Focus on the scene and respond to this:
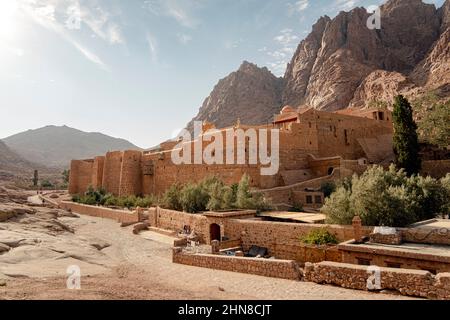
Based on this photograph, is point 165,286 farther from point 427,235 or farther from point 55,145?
point 55,145

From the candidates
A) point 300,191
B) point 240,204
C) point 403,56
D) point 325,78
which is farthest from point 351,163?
point 403,56

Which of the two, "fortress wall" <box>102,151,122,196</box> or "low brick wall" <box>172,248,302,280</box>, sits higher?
"fortress wall" <box>102,151,122,196</box>

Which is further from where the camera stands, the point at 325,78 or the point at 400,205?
the point at 325,78

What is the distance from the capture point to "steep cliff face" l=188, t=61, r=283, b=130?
7925 cm

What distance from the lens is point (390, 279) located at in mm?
7234

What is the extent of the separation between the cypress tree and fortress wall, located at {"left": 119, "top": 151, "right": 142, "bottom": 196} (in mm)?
23664

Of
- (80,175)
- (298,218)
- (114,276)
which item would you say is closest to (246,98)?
(80,175)

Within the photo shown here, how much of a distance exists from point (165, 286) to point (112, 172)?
97.6ft

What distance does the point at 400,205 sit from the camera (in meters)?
12.5

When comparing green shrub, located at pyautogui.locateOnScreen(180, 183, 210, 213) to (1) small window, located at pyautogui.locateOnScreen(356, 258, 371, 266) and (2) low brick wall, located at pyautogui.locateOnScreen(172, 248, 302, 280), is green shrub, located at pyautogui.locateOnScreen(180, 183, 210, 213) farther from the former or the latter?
(1) small window, located at pyautogui.locateOnScreen(356, 258, 371, 266)

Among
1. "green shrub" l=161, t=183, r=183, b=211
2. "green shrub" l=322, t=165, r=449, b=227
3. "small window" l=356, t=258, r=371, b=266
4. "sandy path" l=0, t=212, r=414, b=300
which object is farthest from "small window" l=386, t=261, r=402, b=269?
"green shrub" l=161, t=183, r=183, b=211

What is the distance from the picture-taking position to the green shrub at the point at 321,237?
1129 cm
